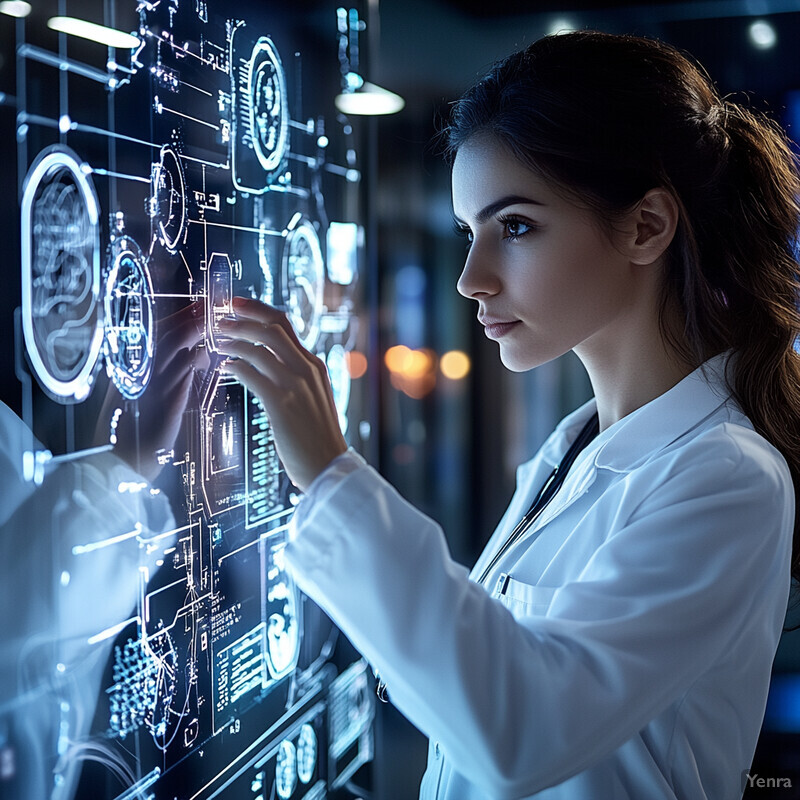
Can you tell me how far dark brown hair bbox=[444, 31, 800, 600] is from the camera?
3.41ft

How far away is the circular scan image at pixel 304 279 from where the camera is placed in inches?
56.9

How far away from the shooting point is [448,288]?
2.09 metres

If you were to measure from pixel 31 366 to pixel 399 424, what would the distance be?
1.31 meters

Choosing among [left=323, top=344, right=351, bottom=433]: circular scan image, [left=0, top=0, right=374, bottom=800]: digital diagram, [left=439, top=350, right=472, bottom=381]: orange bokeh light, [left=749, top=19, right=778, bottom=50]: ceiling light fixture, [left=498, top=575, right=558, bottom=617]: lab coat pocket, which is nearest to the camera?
[left=0, top=0, right=374, bottom=800]: digital diagram

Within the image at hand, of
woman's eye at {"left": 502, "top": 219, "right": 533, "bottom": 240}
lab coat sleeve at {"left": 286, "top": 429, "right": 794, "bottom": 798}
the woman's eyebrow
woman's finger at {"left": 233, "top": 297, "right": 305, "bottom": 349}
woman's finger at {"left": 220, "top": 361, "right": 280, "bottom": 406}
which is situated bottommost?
lab coat sleeve at {"left": 286, "top": 429, "right": 794, "bottom": 798}

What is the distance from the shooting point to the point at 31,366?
0.83 meters

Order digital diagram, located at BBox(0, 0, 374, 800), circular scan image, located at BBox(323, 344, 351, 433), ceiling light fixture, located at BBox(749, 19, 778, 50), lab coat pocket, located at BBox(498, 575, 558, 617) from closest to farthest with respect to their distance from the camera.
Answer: digital diagram, located at BBox(0, 0, 374, 800), lab coat pocket, located at BBox(498, 575, 558, 617), circular scan image, located at BBox(323, 344, 351, 433), ceiling light fixture, located at BBox(749, 19, 778, 50)

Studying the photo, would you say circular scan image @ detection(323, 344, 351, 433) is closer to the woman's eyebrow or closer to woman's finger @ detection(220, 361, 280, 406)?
the woman's eyebrow

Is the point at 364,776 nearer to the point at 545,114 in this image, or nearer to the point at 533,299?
the point at 533,299

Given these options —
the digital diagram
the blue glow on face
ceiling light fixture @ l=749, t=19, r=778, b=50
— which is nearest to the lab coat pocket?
the digital diagram

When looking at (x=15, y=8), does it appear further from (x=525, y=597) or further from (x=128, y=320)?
(x=525, y=597)

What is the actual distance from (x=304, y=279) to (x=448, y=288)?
0.65m

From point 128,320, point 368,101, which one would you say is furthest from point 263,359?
point 368,101

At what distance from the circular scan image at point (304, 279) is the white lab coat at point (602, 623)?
0.63m
